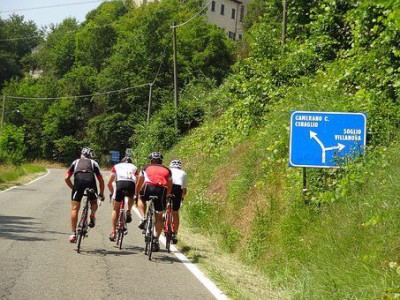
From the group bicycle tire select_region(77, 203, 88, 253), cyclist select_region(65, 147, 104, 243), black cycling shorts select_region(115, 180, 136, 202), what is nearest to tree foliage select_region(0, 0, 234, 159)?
black cycling shorts select_region(115, 180, 136, 202)

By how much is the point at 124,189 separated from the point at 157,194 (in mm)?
1098

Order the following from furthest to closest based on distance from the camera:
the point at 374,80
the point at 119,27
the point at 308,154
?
the point at 119,27
the point at 374,80
the point at 308,154

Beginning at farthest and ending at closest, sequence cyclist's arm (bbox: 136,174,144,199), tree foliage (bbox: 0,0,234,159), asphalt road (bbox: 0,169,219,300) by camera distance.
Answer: tree foliage (bbox: 0,0,234,159)
cyclist's arm (bbox: 136,174,144,199)
asphalt road (bbox: 0,169,219,300)

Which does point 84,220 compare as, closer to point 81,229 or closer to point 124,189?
point 81,229

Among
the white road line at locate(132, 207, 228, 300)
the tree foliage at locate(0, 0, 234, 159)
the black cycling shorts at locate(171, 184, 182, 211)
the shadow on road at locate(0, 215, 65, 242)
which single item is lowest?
the white road line at locate(132, 207, 228, 300)

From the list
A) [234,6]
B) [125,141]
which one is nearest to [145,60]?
[125,141]

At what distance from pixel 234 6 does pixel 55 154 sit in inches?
1430

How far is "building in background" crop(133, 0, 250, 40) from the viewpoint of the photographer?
9038 centimetres

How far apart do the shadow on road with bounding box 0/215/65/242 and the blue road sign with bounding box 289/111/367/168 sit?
560 cm

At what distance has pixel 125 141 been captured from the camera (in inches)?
2815

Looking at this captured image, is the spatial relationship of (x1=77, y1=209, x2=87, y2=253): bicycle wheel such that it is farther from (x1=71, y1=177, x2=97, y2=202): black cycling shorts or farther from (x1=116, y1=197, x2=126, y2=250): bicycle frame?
(x1=116, y1=197, x2=126, y2=250): bicycle frame

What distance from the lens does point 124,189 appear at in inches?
471

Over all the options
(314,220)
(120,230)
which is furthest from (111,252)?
(314,220)

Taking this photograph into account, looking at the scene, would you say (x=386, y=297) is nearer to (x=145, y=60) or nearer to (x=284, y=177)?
(x=284, y=177)
